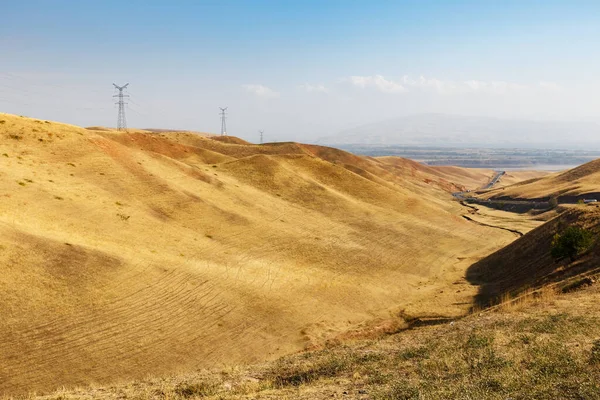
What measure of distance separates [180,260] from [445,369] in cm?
2572

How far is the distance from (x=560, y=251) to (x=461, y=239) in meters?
28.8

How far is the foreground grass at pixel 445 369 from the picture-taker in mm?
13406

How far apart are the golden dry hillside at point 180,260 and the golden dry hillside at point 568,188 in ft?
109

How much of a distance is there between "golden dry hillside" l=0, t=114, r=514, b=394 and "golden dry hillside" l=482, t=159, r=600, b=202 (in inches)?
1312

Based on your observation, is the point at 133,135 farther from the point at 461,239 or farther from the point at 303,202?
the point at 461,239

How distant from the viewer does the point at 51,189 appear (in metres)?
41.4

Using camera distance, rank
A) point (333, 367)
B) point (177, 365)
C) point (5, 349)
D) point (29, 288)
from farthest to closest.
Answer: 1. point (29, 288)
2. point (177, 365)
3. point (5, 349)
4. point (333, 367)

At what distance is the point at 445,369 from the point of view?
51.5 feet

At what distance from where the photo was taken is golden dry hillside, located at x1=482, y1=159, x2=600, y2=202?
90894 mm

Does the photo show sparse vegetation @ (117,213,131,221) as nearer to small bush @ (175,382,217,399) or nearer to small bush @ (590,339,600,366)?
small bush @ (175,382,217,399)

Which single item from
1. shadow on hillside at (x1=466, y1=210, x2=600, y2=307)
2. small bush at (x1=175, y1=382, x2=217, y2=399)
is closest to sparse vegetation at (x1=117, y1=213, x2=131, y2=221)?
small bush at (x1=175, y1=382, x2=217, y2=399)

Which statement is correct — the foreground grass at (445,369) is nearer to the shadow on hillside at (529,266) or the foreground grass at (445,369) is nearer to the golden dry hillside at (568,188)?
the shadow on hillside at (529,266)

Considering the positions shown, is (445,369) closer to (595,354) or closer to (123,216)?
(595,354)

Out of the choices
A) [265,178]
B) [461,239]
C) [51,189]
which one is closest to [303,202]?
[265,178]
